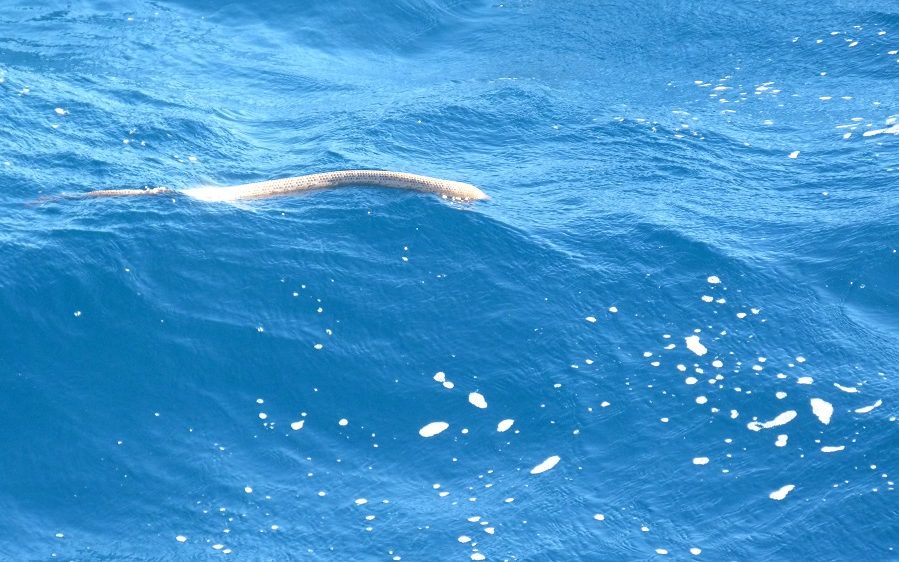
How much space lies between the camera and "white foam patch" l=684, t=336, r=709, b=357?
1113 inches

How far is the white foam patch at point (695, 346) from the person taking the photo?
2828cm

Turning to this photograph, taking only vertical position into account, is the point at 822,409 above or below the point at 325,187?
below

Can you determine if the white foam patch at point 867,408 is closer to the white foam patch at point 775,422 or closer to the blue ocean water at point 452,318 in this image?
the blue ocean water at point 452,318

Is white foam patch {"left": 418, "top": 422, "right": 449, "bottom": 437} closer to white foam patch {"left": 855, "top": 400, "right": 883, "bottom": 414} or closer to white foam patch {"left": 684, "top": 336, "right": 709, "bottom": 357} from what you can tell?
white foam patch {"left": 684, "top": 336, "right": 709, "bottom": 357}

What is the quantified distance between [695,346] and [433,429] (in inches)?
317

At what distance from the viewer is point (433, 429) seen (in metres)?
26.3

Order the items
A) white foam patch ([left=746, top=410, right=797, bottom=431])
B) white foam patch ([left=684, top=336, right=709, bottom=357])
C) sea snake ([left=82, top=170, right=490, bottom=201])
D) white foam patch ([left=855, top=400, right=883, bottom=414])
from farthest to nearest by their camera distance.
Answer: sea snake ([left=82, top=170, right=490, bottom=201]), white foam patch ([left=684, top=336, right=709, bottom=357]), white foam patch ([left=855, top=400, right=883, bottom=414]), white foam patch ([left=746, top=410, right=797, bottom=431])

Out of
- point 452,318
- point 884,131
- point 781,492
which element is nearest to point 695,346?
point 781,492

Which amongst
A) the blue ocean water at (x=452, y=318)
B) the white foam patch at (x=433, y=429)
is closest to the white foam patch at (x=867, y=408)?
the blue ocean water at (x=452, y=318)

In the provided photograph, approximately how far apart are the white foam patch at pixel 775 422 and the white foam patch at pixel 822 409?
609 millimetres

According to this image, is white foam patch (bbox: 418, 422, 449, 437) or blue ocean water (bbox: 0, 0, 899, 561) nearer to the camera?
blue ocean water (bbox: 0, 0, 899, 561)

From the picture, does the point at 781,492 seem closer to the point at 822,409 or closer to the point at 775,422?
the point at 775,422

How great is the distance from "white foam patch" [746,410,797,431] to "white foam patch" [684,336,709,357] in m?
2.74

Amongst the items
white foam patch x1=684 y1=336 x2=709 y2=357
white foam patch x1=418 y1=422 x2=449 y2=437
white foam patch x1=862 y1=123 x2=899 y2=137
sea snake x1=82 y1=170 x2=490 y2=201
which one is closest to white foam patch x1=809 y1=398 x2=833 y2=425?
white foam patch x1=684 y1=336 x2=709 y2=357
